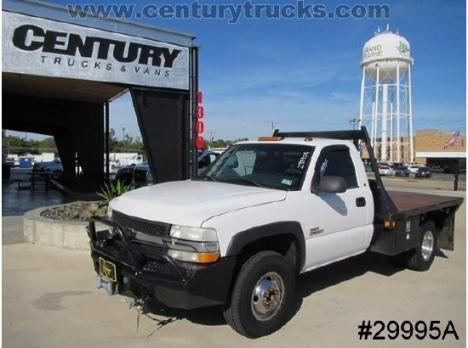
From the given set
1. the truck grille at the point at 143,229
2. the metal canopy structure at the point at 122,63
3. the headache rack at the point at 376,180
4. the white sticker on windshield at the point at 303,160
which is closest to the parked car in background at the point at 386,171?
the metal canopy structure at the point at 122,63

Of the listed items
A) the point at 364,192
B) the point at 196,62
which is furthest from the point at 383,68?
the point at 364,192

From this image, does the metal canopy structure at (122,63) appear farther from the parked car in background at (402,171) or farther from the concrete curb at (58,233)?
the parked car in background at (402,171)

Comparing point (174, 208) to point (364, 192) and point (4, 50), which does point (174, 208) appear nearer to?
point (364, 192)

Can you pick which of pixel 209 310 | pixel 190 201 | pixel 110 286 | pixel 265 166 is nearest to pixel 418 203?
pixel 265 166

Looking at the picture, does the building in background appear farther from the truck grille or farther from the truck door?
the truck grille

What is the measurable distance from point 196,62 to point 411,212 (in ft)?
21.1

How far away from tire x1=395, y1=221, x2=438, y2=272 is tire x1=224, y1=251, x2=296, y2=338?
2.99 meters

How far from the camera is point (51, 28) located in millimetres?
8805

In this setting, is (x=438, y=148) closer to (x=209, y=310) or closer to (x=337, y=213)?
(x=337, y=213)

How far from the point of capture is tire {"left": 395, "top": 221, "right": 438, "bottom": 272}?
678 centimetres

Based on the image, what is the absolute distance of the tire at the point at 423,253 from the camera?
6.78 metres

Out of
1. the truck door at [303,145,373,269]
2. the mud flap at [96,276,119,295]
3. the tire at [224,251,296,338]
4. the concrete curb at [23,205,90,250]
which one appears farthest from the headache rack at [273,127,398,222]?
the concrete curb at [23,205,90,250]

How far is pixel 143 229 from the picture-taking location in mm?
4211

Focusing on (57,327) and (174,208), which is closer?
(174,208)
